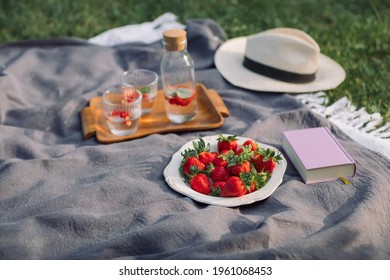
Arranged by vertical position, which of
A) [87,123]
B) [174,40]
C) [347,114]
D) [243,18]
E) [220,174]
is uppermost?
[174,40]

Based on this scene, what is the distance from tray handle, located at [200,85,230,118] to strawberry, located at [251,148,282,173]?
1.75 ft

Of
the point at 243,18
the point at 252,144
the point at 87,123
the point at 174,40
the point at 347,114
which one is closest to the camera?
the point at 252,144

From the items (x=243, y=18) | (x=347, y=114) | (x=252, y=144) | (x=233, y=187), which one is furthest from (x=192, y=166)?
(x=243, y=18)

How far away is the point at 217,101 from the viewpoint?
8.48 feet

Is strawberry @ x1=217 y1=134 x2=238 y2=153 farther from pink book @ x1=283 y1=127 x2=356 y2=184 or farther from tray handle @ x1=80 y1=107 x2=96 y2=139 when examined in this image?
tray handle @ x1=80 y1=107 x2=96 y2=139

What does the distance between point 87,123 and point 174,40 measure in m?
0.55

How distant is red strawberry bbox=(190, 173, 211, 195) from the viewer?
191 cm

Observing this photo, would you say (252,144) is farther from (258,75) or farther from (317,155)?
(258,75)

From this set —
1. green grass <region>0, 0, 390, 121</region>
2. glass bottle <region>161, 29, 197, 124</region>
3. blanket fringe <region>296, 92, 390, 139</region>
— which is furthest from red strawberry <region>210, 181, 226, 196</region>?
green grass <region>0, 0, 390, 121</region>

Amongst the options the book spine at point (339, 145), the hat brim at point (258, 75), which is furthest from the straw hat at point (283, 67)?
the book spine at point (339, 145)

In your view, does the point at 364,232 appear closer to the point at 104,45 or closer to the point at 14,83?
the point at 14,83

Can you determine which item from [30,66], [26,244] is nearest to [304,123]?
[26,244]

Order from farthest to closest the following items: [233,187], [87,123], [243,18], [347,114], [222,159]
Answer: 1. [243,18]
2. [347,114]
3. [87,123]
4. [222,159]
5. [233,187]

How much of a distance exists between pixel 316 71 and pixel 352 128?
0.51 metres
